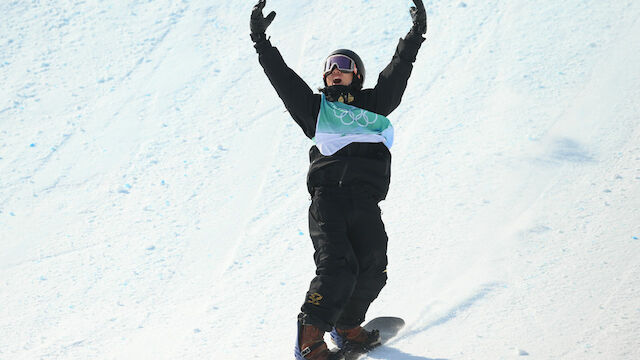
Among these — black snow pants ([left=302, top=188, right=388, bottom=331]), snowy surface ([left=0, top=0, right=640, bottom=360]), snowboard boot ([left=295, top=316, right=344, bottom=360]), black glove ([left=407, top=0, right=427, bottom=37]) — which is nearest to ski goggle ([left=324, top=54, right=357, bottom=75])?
black glove ([left=407, top=0, right=427, bottom=37])

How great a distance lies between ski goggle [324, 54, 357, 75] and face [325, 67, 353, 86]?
14 mm

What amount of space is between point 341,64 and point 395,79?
251 millimetres

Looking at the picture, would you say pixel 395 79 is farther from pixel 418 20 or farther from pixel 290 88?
pixel 290 88

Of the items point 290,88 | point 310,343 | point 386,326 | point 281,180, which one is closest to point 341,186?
point 290,88

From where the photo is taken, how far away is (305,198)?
4660 millimetres

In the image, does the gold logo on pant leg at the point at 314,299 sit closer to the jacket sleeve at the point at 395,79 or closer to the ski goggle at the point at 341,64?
the jacket sleeve at the point at 395,79

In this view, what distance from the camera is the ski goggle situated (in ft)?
10.2

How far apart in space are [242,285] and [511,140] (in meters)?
2.13

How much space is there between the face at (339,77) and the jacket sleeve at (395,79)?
0.12 meters

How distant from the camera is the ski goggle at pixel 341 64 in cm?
312

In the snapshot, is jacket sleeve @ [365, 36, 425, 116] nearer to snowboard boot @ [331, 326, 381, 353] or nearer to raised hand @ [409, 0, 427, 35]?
raised hand @ [409, 0, 427, 35]

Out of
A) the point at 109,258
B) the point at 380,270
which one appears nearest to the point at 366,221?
the point at 380,270

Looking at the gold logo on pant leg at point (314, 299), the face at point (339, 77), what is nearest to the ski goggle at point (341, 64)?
the face at point (339, 77)

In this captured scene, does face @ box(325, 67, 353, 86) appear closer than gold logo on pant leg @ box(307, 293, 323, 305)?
No
